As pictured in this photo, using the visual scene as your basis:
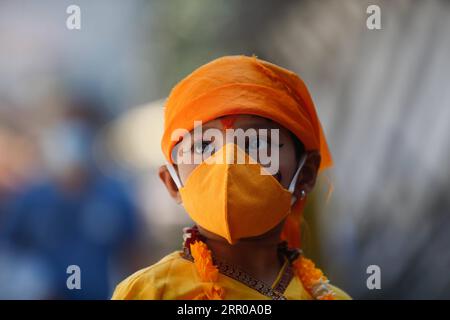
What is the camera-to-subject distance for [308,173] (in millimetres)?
1496

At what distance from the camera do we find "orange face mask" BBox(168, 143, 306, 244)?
4.15 feet

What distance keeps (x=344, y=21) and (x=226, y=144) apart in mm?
730

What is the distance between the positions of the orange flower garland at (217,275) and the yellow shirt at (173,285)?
0.02 m

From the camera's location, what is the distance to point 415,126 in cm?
186

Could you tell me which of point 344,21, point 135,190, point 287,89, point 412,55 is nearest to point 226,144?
point 287,89

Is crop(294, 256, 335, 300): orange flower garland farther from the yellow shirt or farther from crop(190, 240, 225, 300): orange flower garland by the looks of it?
crop(190, 240, 225, 300): orange flower garland

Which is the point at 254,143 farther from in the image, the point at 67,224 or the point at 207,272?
the point at 67,224

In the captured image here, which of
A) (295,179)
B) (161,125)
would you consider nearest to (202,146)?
(295,179)

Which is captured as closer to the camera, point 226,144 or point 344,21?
point 226,144

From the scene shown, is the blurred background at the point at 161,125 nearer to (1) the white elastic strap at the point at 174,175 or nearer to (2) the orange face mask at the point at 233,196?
(1) the white elastic strap at the point at 174,175

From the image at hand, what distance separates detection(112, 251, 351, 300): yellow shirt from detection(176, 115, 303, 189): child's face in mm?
207
